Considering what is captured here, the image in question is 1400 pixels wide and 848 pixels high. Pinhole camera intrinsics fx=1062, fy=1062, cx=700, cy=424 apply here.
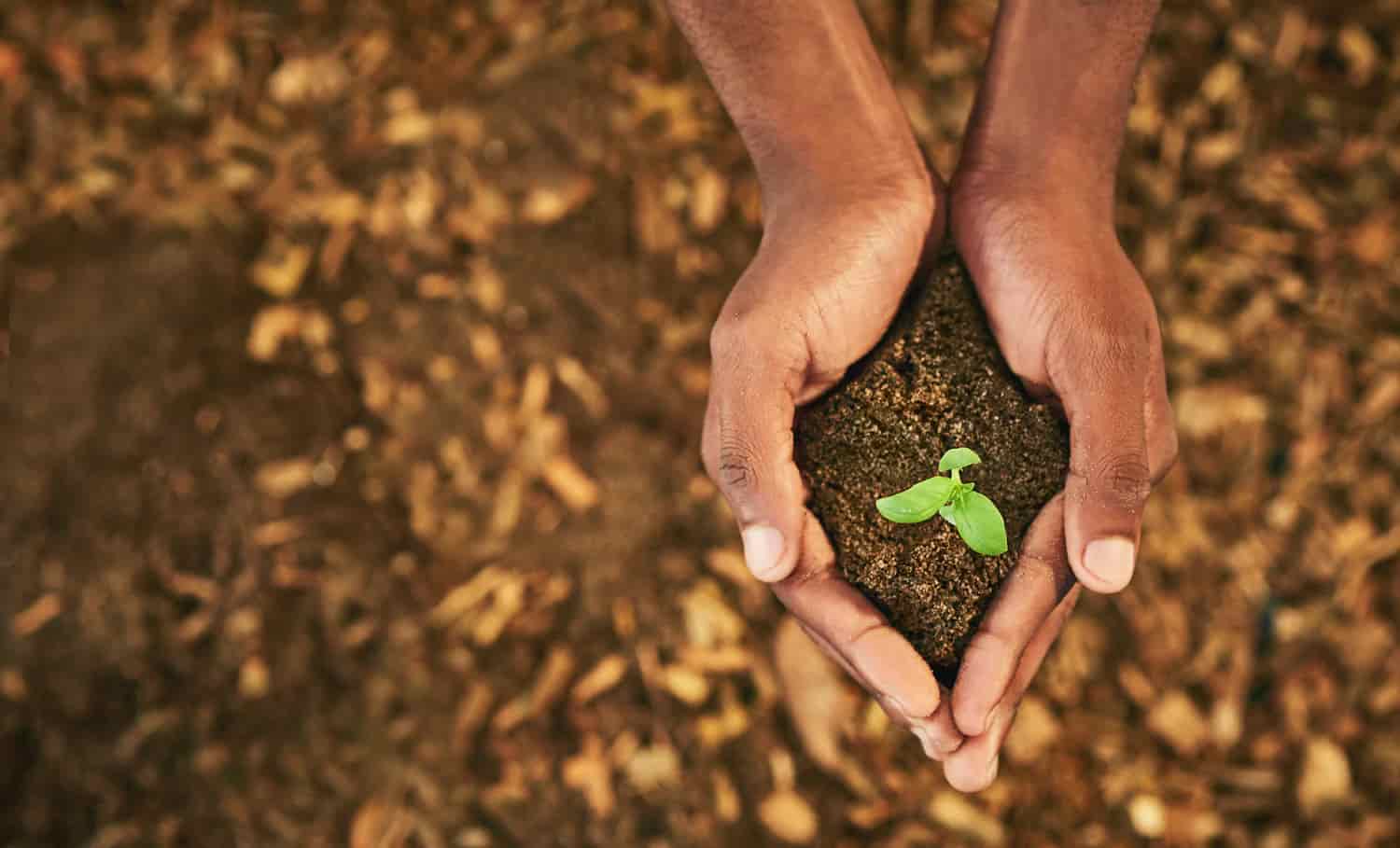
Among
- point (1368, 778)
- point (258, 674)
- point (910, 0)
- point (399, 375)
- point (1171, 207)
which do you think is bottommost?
point (1368, 778)

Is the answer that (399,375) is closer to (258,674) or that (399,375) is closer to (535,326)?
(535,326)

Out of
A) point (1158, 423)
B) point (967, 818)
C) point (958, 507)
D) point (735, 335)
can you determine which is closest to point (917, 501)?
point (958, 507)

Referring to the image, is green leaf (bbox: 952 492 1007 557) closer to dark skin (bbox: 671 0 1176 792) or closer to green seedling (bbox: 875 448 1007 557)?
green seedling (bbox: 875 448 1007 557)

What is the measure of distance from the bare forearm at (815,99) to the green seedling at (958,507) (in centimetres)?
60

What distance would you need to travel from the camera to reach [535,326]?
2.71 meters

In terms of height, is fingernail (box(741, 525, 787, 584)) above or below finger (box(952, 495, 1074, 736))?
above

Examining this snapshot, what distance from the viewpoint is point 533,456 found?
2.64 m

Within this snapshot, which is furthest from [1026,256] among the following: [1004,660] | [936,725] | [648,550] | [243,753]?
[243,753]

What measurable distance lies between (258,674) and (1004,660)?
180 centimetres

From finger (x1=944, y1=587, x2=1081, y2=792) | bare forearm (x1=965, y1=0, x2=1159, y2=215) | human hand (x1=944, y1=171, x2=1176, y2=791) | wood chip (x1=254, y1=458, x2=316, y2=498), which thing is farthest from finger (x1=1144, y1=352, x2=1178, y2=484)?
wood chip (x1=254, y1=458, x2=316, y2=498)

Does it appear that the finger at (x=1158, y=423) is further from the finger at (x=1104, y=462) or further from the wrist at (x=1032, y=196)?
the wrist at (x=1032, y=196)

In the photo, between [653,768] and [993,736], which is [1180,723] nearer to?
[993,736]

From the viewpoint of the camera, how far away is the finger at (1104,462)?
1558 millimetres

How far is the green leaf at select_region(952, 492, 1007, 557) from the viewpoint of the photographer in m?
1.48
